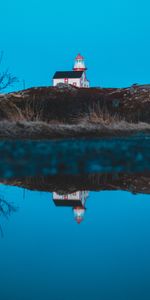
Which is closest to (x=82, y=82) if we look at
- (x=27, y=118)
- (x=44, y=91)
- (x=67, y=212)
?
(x=44, y=91)

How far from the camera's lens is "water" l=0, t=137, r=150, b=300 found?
7.45 feet

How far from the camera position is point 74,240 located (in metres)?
3.06

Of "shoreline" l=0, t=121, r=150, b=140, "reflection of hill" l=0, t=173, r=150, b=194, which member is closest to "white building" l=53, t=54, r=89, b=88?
"shoreline" l=0, t=121, r=150, b=140

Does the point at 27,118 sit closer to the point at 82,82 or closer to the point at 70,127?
the point at 70,127

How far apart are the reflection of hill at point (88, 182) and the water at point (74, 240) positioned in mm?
11

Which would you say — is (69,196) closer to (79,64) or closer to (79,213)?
(79,213)

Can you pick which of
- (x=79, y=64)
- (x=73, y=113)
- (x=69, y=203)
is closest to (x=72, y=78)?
(x=79, y=64)

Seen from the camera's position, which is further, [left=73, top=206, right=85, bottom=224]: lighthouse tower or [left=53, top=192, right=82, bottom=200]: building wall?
[left=53, top=192, right=82, bottom=200]: building wall

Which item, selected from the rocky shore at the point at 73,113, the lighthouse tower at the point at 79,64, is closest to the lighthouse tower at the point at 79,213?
the rocky shore at the point at 73,113

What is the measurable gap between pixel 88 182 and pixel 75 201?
4.32 ft

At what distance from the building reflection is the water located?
42 millimetres

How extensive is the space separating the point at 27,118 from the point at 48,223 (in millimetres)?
15027

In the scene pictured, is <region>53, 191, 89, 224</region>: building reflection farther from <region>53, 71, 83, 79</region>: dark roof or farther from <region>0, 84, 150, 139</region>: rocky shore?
<region>53, 71, 83, 79</region>: dark roof

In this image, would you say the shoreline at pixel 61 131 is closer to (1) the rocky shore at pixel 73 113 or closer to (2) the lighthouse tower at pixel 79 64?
(1) the rocky shore at pixel 73 113
